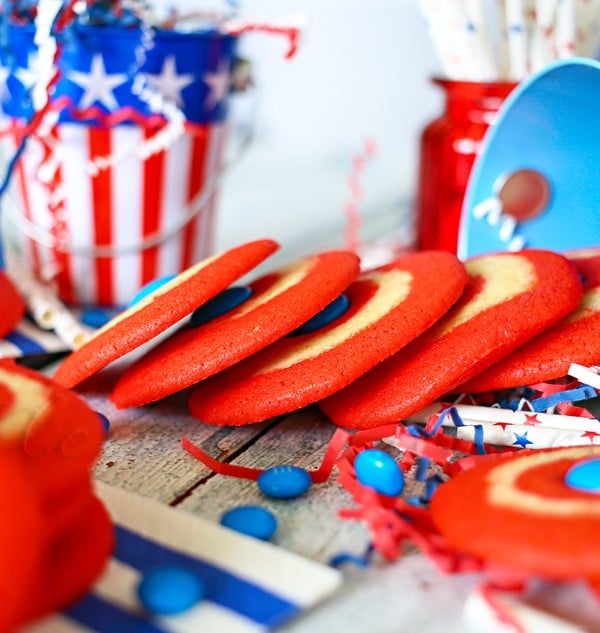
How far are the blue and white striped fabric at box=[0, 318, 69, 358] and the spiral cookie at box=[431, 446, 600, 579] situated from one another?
415mm

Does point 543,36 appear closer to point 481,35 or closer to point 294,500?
point 481,35

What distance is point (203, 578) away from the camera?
1.41 ft

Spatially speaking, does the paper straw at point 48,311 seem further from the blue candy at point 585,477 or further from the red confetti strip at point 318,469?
the blue candy at point 585,477

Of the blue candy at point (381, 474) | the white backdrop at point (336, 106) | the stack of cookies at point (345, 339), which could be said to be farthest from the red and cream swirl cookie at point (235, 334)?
the white backdrop at point (336, 106)

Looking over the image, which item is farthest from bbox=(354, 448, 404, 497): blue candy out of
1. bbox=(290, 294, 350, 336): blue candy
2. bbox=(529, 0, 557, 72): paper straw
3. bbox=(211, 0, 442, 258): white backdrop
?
bbox=(211, 0, 442, 258): white backdrop

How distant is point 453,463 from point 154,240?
449mm

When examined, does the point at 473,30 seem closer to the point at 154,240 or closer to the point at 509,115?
the point at 509,115

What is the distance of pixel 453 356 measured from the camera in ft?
1.86

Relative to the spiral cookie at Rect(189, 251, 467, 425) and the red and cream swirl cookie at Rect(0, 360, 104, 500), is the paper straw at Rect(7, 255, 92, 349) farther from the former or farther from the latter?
the red and cream swirl cookie at Rect(0, 360, 104, 500)

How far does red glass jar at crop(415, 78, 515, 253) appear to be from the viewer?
889 mm

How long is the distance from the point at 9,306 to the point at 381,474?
1.35ft

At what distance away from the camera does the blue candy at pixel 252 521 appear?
470 mm

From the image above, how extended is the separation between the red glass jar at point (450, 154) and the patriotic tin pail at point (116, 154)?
0.25 meters

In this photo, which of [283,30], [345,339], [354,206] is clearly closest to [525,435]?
[345,339]
